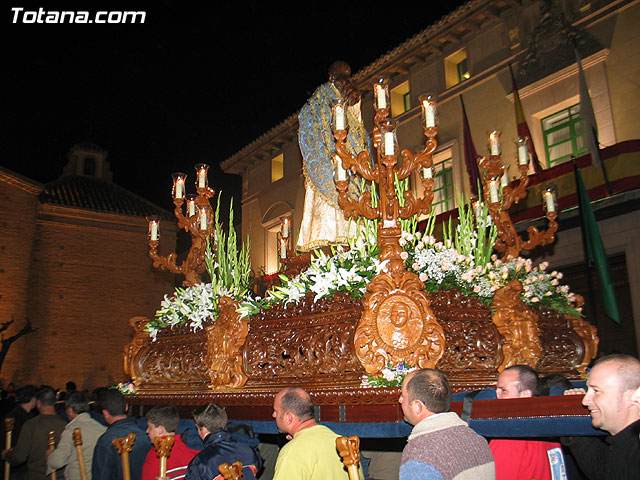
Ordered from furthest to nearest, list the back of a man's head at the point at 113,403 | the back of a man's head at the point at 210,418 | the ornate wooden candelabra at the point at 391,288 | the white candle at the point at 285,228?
the white candle at the point at 285,228 → the back of a man's head at the point at 113,403 → the ornate wooden candelabra at the point at 391,288 → the back of a man's head at the point at 210,418

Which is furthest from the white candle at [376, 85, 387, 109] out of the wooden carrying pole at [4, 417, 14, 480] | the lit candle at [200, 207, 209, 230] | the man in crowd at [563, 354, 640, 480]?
the wooden carrying pole at [4, 417, 14, 480]

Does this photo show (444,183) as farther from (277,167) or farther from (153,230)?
(153,230)

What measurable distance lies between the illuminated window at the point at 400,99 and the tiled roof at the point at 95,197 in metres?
12.6

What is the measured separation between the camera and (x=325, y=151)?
6.16 m

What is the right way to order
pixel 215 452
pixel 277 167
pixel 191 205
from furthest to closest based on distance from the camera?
pixel 277 167
pixel 191 205
pixel 215 452

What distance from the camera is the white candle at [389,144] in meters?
4.41

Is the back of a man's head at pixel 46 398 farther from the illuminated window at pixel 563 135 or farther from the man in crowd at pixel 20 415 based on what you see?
the illuminated window at pixel 563 135

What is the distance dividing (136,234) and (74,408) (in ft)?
62.9

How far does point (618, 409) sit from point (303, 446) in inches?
62.5

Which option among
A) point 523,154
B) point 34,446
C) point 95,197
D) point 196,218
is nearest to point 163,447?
point 34,446

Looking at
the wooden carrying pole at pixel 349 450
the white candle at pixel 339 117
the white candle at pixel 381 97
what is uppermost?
the white candle at pixel 381 97

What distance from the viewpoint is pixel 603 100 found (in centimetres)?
1112

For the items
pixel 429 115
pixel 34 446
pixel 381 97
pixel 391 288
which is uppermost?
pixel 381 97

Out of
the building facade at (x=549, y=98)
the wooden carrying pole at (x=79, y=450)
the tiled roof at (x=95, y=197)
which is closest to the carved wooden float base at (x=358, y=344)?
the wooden carrying pole at (x=79, y=450)
